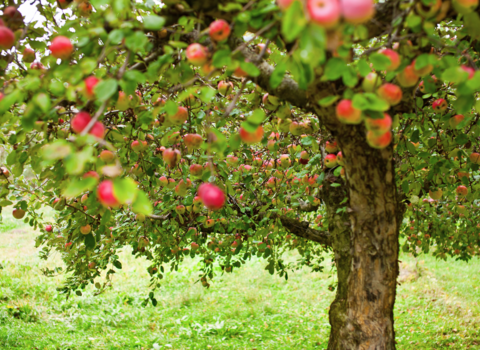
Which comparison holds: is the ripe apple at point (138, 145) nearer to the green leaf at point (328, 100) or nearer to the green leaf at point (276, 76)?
the green leaf at point (276, 76)

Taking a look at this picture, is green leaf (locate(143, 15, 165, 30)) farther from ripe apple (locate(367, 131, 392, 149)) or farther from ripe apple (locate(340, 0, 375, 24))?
ripe apple (locate(367, 131, 392, 149))

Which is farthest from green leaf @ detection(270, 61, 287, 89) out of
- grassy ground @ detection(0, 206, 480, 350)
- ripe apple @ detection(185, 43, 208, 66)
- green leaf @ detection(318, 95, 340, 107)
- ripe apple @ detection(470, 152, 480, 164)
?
grassy ground @ detection(0, 206, 480, 350)

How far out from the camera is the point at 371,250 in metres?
1.92

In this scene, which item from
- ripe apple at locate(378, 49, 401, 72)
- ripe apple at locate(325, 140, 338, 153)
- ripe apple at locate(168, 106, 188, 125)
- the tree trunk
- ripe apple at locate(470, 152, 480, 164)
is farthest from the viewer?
ripe apple at locate(470, 152, 480, 164)

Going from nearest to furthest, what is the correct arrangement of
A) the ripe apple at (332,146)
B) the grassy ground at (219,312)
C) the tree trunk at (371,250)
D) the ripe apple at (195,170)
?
the tree trunk at (371,250), the ripe apple at (195,170), the ripe apple at (332,146), the grassy ground at (219,312)

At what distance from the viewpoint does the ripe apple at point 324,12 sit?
0.71 meters

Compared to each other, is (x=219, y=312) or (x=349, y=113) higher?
(x=349, y=113)

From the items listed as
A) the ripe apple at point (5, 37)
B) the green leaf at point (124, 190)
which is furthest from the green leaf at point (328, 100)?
the ripe apple at point (5, 37)

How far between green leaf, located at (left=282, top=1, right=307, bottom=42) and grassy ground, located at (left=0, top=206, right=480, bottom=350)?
17.1 feet

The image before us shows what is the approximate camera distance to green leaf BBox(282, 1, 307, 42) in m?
0.70

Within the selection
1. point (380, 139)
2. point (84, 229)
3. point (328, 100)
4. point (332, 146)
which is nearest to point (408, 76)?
point (380, 139)

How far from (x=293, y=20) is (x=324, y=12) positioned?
7cm

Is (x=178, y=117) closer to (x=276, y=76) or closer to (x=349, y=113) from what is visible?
(x=276, y=76)

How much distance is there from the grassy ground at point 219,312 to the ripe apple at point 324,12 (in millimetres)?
5220
